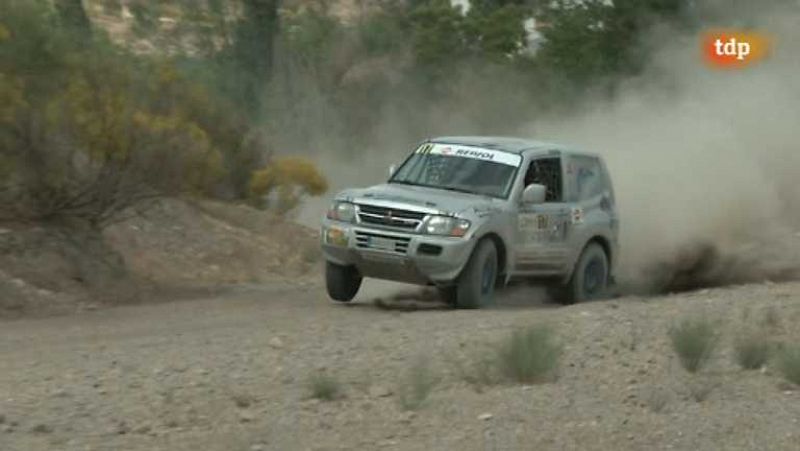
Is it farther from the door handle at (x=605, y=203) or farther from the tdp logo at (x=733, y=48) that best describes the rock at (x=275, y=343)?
the tdp logo at (x=733, y=48)

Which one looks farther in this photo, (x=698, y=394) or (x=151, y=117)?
(x=151, y=117)

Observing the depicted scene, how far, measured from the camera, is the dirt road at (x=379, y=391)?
1078 centimetres

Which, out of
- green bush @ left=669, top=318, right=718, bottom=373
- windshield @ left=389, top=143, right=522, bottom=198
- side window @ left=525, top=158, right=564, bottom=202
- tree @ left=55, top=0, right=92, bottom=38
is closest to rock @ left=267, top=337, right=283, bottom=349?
green bush @ left=669, top=318, right=718, bottom=373

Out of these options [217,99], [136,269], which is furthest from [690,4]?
[136,269]

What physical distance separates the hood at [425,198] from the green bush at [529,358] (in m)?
5.31

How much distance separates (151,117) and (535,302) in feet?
17.0

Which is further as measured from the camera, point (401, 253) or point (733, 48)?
point (733, 48)

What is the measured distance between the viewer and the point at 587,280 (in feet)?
69.1

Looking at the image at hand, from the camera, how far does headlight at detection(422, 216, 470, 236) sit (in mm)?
18156

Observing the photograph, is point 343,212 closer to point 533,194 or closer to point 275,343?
point 533,194

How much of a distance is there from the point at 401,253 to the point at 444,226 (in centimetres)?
52

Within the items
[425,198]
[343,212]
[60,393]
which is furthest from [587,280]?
[60,393]

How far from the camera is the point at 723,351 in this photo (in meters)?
14.1

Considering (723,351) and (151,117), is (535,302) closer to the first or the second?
(151,117)
